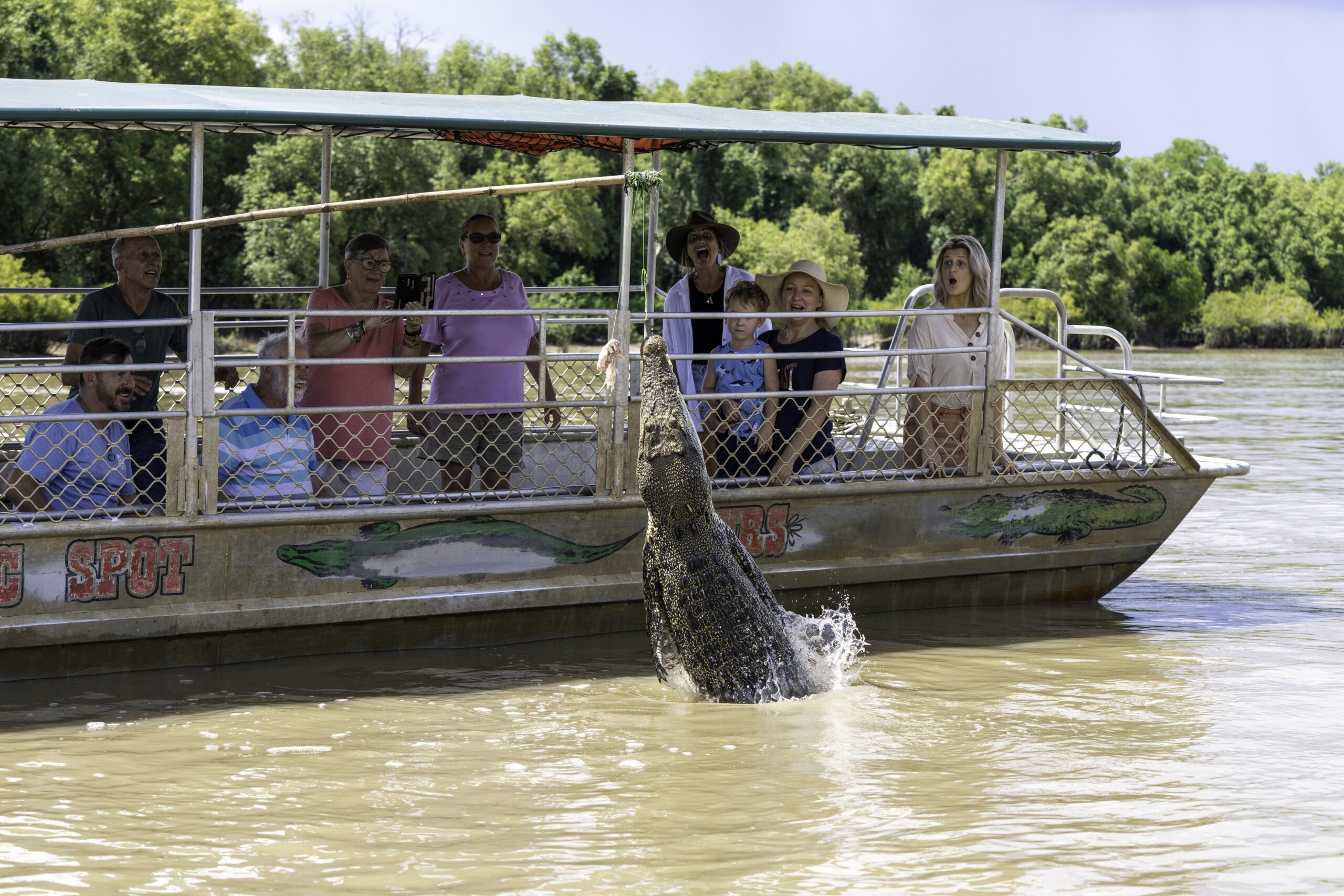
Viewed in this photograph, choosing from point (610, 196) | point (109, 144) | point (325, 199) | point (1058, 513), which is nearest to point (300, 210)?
point (325, 199)

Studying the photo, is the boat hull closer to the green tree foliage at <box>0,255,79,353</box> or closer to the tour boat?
the tour boat

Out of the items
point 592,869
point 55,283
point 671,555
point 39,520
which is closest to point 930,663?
point 671,555

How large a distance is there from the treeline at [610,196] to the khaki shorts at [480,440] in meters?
20.3

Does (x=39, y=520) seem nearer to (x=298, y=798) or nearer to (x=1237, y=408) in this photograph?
(x=298, y=798)

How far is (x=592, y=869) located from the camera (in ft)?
14.6

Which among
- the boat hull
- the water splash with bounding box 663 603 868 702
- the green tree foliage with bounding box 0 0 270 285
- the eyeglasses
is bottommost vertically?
the water splash with bounding box 663 603 868 702

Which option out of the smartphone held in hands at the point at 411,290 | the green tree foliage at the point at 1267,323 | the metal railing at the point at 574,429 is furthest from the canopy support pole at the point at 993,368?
the green tree foliage at the point at 1267,323

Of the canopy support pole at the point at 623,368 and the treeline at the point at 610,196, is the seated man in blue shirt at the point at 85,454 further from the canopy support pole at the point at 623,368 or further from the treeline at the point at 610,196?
the treeline at the point at 610,196

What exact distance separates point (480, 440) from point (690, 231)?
1778 millimetres

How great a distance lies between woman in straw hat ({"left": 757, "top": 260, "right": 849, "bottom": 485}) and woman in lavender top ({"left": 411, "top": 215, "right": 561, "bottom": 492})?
122cm

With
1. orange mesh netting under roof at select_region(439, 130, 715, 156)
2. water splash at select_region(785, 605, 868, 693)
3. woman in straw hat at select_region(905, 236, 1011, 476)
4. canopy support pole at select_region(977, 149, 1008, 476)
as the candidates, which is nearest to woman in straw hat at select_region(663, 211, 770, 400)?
orange mesh netting under roof at select_region(439, 130, 715, 156)

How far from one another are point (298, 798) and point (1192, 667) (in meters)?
4.63

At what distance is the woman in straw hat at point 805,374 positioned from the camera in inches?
284

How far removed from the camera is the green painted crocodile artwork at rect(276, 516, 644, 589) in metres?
6.25
